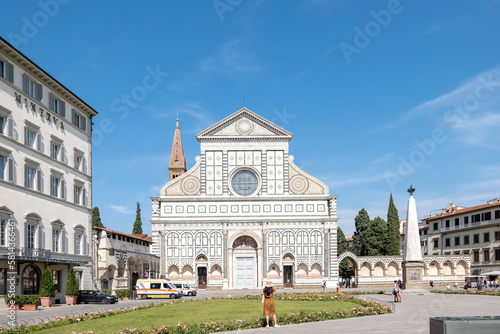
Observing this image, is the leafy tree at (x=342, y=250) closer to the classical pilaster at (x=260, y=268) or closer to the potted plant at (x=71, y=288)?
the classical pilaster at (x=260, y=268)

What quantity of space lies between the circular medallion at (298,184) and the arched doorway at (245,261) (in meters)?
7.60

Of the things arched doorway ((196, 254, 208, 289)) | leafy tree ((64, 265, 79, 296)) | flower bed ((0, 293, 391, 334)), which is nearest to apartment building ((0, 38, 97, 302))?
leafy tree ((64, 265, 79, 296))

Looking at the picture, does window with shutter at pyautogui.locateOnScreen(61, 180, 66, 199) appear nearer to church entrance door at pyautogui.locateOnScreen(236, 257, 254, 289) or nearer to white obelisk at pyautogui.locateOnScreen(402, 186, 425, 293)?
white obelisk at pyautogui.locateOnScreen(402, 186, 425, 293)

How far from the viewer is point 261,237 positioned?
62.0m

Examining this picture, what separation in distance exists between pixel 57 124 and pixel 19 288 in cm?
1160

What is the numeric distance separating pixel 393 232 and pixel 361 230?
16.8 feet

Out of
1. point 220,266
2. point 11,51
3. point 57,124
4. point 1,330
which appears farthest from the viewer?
point 220,266

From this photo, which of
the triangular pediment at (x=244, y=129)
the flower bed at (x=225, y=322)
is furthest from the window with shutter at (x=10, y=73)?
the triangular pediment at (x=244, y=129)

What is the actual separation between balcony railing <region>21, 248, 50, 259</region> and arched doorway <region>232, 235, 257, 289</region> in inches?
1235

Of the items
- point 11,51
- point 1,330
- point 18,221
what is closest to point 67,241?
point 18,221

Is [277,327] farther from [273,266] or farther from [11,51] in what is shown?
[273,266]

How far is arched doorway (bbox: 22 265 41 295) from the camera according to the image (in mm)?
32219

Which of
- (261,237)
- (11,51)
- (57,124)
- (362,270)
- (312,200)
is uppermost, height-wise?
(11,51)

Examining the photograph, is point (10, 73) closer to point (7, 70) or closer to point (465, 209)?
point (7, 70)
